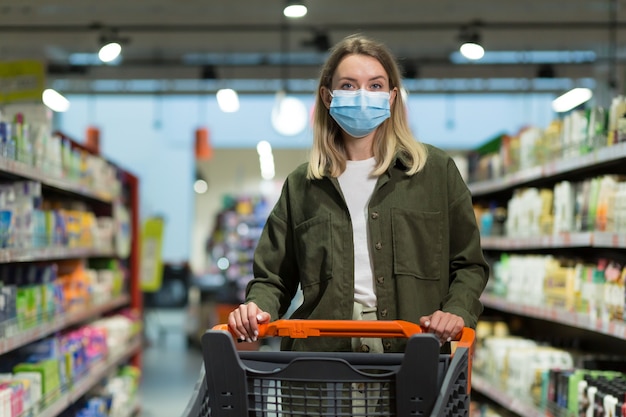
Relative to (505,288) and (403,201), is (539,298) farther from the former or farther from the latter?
(403,201)

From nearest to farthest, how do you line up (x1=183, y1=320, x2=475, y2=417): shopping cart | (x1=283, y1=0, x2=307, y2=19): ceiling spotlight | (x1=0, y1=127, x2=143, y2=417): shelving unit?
(x1=183, y1=320, x2=475, y2=417): shopping cart < (x1=0, y1=127, x2=143, y2=417): shelving unit < (x1=283, y1=0, x2=307, y2=19): ceiling spotlight

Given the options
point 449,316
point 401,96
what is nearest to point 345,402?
point 449,316

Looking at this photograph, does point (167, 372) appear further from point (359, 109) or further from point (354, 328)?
point (354, 328)

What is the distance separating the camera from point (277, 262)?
274 cm

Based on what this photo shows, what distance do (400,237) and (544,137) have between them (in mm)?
3416

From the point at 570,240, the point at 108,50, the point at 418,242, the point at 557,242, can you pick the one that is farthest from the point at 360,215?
the point at 108,50

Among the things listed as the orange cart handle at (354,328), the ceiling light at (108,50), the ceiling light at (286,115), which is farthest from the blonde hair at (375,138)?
the ceiling light at (286,115)

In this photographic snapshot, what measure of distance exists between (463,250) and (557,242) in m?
2.67

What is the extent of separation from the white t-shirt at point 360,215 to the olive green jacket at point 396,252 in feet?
0.09

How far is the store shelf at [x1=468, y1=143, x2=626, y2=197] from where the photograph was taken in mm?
4174

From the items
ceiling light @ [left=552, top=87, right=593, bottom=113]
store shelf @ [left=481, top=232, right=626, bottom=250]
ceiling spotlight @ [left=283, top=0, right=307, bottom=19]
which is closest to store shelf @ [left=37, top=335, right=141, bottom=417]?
store shelf @ [left=481, top=232, right=626, bottom=250]

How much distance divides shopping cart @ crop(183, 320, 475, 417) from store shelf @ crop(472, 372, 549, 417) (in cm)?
298

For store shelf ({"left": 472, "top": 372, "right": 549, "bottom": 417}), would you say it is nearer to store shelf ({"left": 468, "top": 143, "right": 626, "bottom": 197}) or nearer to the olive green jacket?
store shelf ({"left": 468, "top": 143, "right": 626, "bottom": 197})

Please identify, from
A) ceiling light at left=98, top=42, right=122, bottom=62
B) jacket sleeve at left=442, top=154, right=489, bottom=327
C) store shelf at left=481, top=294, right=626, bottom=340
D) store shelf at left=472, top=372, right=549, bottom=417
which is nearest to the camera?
jacket sleeve at left=442, top=154, right=489, bottom=327
